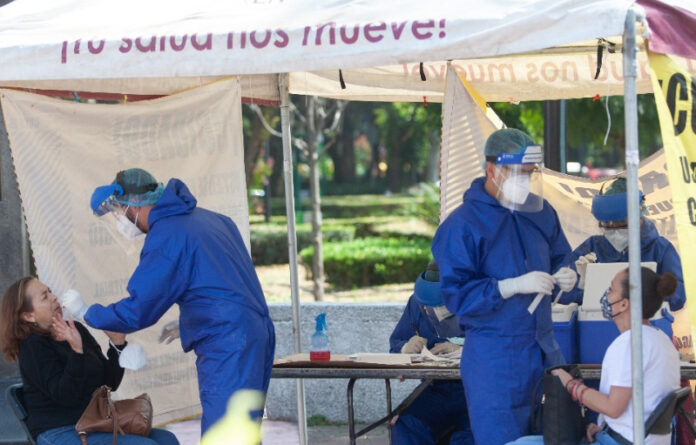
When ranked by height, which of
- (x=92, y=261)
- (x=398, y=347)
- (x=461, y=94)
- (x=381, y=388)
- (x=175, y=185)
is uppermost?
(x=461, y=94)

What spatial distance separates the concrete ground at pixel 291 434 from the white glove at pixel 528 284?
296 cm

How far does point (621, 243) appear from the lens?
16.9 feet

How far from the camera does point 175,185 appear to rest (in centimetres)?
419

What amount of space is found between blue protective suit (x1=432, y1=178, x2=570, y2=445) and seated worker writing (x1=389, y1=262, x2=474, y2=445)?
91 centimetres

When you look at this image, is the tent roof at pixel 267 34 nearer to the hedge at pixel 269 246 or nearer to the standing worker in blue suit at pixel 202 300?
the standing worker in blue suit at pixel 202 300

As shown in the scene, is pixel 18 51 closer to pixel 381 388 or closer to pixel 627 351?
pixel 627 351

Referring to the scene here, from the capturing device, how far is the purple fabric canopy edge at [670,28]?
3.29 metres

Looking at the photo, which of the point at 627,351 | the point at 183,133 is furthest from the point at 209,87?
the point at 627,351

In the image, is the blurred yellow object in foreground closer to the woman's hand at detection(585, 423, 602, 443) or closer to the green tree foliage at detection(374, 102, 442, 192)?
the woman's hand at detection(585, 423, 602, 443)

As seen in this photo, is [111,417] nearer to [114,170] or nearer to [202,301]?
[202,301]

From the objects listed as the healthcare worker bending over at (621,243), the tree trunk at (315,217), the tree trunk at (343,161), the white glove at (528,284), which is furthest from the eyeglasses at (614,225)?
the tree trunk at (343,161)

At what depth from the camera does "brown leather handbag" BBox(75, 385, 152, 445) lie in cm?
421

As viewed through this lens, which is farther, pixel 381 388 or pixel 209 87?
pixel 381 388

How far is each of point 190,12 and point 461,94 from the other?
2.04 meters
